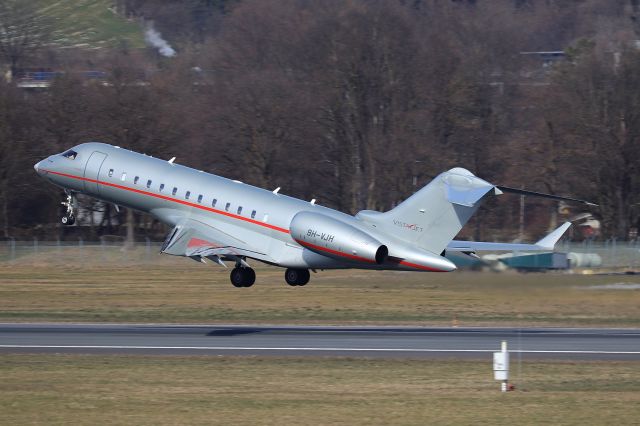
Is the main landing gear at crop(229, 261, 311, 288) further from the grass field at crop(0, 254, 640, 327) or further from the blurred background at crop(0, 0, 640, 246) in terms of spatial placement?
the blurred background at crop(0, 0, 640, 246)

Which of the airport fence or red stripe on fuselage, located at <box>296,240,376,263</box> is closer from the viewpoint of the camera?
red stripe on fuselage, located at <box>296,240,376,263</box>

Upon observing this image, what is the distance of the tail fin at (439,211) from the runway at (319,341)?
3.49 m

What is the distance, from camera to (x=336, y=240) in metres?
38.0

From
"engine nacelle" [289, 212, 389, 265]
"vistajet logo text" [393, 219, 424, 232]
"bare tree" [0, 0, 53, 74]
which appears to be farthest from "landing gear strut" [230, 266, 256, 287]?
"bare tree" [0, 0, 53, 74]

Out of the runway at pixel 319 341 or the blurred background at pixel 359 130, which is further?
the blurred background at pixel 359 130

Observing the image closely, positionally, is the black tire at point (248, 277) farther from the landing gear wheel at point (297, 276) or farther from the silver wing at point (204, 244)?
the landing gear wheel at point (297, 276)

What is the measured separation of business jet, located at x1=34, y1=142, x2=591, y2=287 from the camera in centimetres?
3750

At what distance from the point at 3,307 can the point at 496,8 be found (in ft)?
348

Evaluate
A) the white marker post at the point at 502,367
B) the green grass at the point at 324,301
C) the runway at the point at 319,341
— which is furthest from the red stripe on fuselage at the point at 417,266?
the white marker post at the point at 502,367

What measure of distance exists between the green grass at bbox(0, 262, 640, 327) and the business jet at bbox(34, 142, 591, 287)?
1.53 metres

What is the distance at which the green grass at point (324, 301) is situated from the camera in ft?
136

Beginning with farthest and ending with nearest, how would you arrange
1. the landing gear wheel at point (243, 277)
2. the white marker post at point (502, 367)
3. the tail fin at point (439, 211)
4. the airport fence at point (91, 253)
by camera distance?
the airport fence at point (91, 253)
the landing gear wheel at point (243, 277)
the tail fin at point (439, 211)
the white marker post at point (502, 367)

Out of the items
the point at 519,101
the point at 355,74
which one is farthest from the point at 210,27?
the point at 355,74

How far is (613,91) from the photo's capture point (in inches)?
2970
